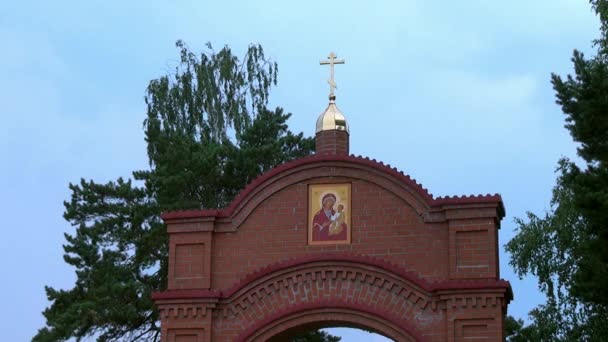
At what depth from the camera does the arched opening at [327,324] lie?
1666cm

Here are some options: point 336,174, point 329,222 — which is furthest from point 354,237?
point 336,174

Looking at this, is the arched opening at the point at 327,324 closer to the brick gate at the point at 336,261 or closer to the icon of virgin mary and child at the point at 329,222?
the brick gate at the point at 336,261

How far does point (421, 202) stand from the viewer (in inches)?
677

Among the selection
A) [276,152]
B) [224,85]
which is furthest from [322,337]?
[224,85]

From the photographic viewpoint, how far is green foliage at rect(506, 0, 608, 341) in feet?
51.6

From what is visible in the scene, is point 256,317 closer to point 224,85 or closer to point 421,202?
point 421,202

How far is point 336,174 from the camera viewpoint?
695 inches

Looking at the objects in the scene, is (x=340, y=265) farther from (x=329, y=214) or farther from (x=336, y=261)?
(x=329, y=214)

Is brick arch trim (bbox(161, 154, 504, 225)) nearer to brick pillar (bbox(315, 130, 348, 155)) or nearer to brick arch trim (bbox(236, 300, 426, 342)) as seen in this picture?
brick pillar (bbox(315, 130, 348, 155))

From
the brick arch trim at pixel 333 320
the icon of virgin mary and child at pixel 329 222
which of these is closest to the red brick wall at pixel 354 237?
the icon of virgin mary and child at pixel 329 222

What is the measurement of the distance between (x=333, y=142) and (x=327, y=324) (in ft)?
10.4

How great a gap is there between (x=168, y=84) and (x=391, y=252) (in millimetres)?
15543

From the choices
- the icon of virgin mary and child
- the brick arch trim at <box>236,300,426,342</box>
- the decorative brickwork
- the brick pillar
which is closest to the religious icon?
the icon of virgin mary and child

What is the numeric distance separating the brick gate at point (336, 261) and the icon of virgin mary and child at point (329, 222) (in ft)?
0.05
